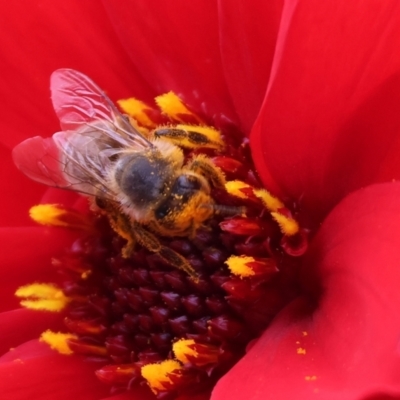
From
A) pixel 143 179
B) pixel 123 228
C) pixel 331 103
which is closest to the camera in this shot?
pixel 331 103

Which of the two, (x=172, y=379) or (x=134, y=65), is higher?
(x=134, y=65)

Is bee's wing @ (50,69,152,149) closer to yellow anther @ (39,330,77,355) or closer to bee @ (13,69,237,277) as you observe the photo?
bee @ (13,69,237,277)

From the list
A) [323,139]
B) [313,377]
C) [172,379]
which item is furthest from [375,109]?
[172,379]

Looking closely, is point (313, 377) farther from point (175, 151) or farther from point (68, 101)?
point (68, 101)

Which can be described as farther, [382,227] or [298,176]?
[298,176]

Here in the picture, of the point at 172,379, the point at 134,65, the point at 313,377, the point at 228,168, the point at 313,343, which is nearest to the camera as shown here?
the point at 313,377

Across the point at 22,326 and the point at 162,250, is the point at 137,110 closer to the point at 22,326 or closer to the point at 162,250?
the point at 162,250

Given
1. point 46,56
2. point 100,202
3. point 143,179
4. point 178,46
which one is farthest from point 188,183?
point 46,56

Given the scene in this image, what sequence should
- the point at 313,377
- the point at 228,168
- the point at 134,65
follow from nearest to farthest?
the point at 313,377 → the point at 228,168 → the point at 134,65
